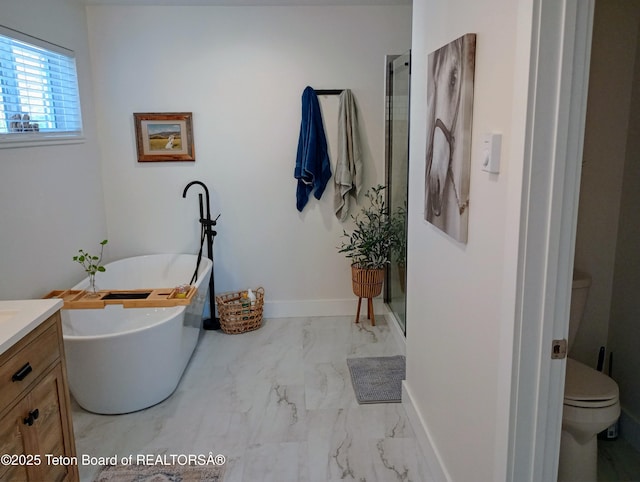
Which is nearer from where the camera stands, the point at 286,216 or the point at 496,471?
the point at 496,471

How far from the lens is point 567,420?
83.0 inches

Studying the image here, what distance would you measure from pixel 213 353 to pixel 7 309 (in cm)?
193

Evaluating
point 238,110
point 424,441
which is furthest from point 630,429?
point 238,110

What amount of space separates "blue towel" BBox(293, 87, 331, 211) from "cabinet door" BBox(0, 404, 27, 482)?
275 cm

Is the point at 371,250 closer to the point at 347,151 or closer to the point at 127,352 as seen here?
the point at 347,151

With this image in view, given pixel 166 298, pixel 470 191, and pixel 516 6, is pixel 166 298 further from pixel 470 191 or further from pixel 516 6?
pixel 516 6

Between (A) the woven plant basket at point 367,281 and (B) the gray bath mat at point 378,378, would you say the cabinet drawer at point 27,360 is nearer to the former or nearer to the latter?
(B) the gray bath mat at point 378,378

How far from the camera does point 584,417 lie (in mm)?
2094

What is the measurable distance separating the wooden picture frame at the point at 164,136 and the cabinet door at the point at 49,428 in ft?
7.90

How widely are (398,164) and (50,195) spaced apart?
7.80 ft

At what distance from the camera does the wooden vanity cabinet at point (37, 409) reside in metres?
1.60

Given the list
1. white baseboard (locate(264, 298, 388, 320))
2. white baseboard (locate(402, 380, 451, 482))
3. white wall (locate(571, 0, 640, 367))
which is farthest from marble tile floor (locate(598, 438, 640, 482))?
white baseboard (locate(264, 298, 388, 320))

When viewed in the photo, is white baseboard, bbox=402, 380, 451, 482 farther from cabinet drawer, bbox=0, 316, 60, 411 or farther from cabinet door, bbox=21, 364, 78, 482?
cabinet drawer, bbox=0, 316, 60, 411

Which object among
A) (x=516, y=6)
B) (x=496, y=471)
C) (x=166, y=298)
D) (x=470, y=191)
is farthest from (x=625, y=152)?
(x=166, y=298)
